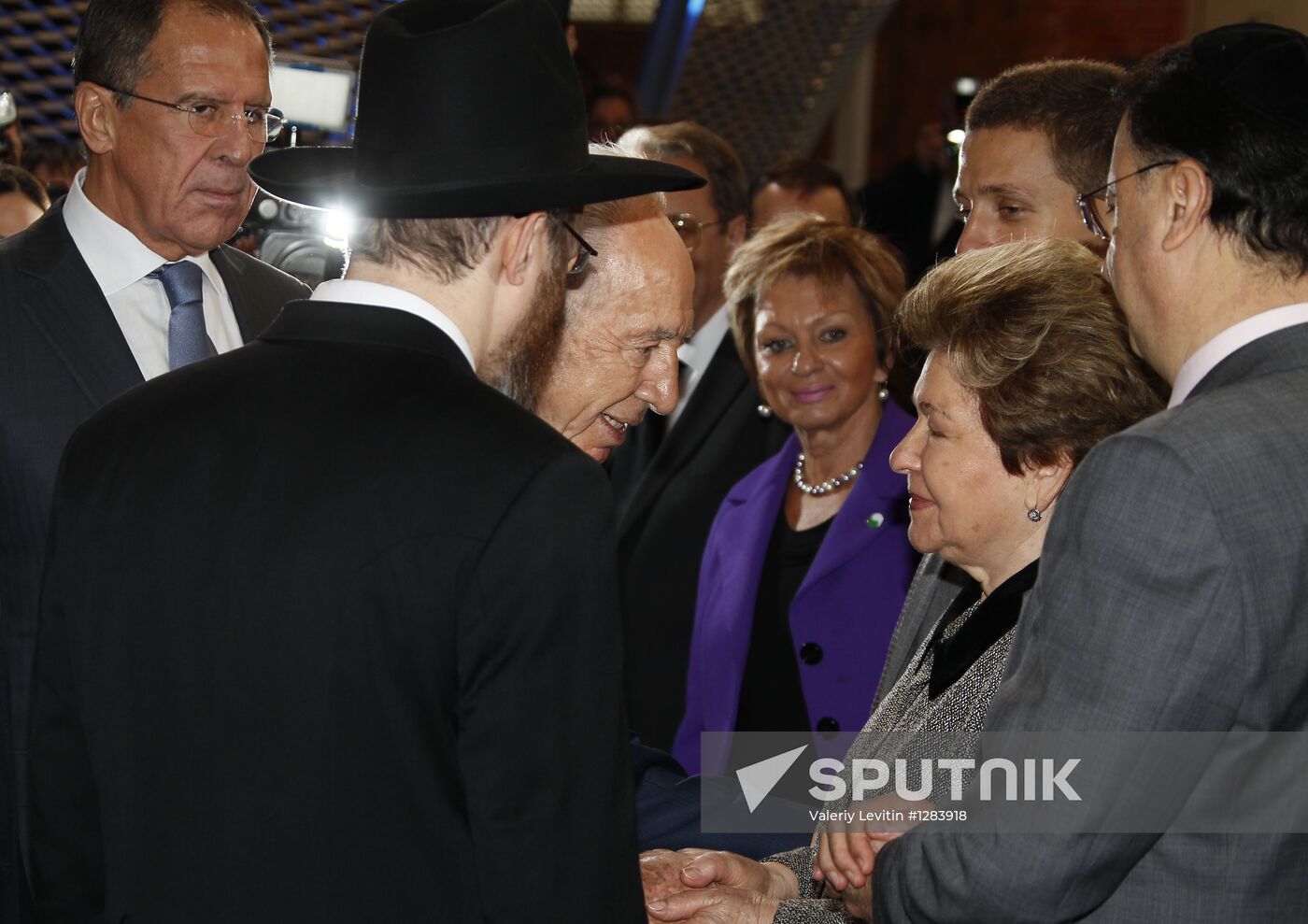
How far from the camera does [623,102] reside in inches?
218

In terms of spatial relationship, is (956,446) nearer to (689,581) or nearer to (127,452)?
(127,452)

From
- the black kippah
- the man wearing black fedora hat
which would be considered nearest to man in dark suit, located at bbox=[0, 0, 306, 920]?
the man wearing black fedora hat

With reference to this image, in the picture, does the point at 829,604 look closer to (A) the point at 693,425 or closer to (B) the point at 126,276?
(A) the point at 693,425

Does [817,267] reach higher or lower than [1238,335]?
higher

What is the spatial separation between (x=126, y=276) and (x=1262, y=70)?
180 cm

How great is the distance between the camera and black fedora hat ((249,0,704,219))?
4.45ft

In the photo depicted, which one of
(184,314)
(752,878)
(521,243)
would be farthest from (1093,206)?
(184,314)

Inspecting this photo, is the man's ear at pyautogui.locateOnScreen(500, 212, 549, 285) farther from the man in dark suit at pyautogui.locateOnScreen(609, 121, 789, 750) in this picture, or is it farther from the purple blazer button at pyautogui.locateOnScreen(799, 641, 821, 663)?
the man in dark suit at pyautogui.locateOnScreen(609, 121, 789, 750)

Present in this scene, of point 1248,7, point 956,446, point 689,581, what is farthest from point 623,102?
point 956,446

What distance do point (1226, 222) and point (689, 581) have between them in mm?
2089

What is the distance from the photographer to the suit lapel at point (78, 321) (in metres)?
2.25

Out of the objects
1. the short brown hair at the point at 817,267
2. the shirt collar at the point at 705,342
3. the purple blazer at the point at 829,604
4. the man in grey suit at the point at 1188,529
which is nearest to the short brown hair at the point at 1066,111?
the short brown hair at the point at 817,267

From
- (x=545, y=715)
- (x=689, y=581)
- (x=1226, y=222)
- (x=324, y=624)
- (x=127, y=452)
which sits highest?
(x=1226, y=222)

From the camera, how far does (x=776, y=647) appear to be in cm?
295
